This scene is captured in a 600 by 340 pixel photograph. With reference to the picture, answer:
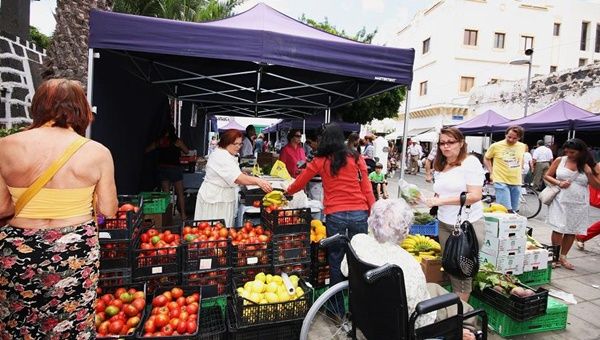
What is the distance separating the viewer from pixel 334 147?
338 centimetres

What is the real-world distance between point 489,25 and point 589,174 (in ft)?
98.6

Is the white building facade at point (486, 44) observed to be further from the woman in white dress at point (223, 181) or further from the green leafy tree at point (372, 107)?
the woman in white dress at point (223, 181)

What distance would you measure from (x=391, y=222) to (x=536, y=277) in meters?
3.45

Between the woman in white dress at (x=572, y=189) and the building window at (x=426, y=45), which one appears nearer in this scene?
the woman in white dress at (x=572, y=189)

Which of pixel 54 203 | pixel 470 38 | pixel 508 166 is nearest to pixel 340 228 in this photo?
pixel 54 203

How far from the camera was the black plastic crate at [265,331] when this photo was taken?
2.65 meters

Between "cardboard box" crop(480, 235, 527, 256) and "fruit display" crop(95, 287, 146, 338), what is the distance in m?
3.82

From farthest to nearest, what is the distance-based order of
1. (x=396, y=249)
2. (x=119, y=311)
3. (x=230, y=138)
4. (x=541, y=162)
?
1. (x=541, y=162)
2. (x=230, y=138)
3. (x=119, y=311)
4. (x=396, y=249)

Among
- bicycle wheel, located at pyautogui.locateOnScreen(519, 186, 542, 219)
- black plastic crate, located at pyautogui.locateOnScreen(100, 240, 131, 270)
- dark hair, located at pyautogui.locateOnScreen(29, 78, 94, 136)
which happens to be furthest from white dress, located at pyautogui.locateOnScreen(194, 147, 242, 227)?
bicycle wheel, located at pyautogui.locateOnScreen(519, 186, 542, 219)

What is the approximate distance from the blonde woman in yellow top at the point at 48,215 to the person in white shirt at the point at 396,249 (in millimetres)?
1658

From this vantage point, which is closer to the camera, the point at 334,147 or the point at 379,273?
the point at 379,273

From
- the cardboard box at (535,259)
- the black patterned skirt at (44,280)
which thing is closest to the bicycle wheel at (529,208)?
the cardboard box at (535,259)

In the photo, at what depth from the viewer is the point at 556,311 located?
3.50 m

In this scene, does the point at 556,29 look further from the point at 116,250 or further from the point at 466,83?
the point at 116,250
